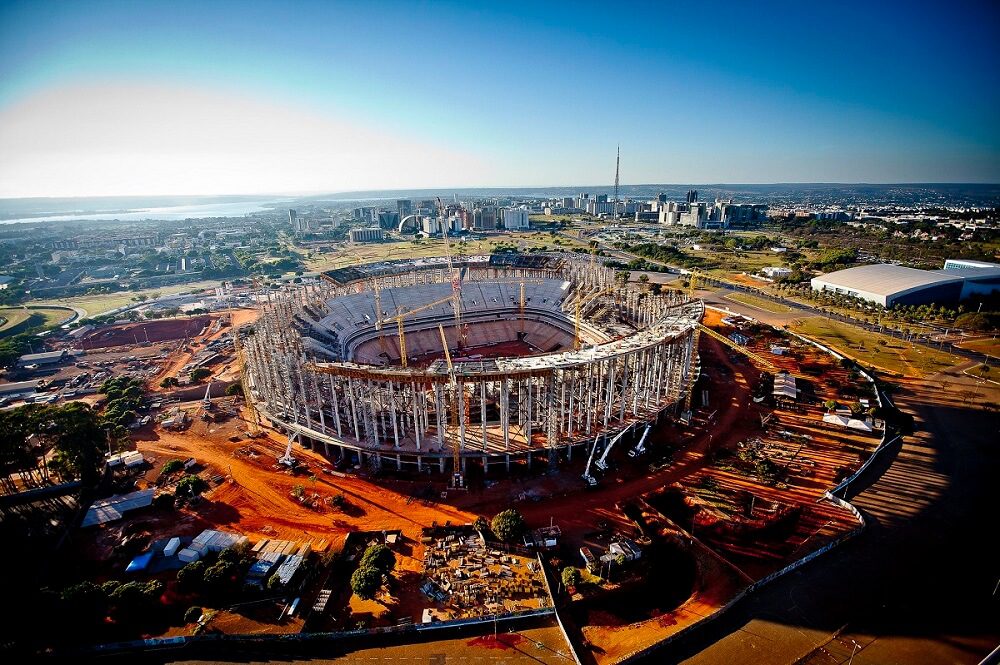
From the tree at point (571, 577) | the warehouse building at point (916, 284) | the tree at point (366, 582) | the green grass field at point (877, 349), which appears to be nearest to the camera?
the tree at point (366, 582)

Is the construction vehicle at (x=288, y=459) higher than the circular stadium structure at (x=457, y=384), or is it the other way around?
the circular stadium structure at (x=457, y=384)

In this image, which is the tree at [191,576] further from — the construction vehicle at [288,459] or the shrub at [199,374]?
the shrub at [199,374]

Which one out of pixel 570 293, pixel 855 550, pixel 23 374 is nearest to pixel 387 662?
pixel 855 550

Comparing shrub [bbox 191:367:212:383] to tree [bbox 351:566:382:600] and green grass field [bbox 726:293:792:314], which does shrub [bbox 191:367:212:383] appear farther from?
green grass field [bbox 726:293:792:314]

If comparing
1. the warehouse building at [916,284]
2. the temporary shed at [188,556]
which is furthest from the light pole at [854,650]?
the warehouse building at [916,284]

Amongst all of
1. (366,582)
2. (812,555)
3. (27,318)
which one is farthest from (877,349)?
(27,318)

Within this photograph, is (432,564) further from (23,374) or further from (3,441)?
(23,374)
